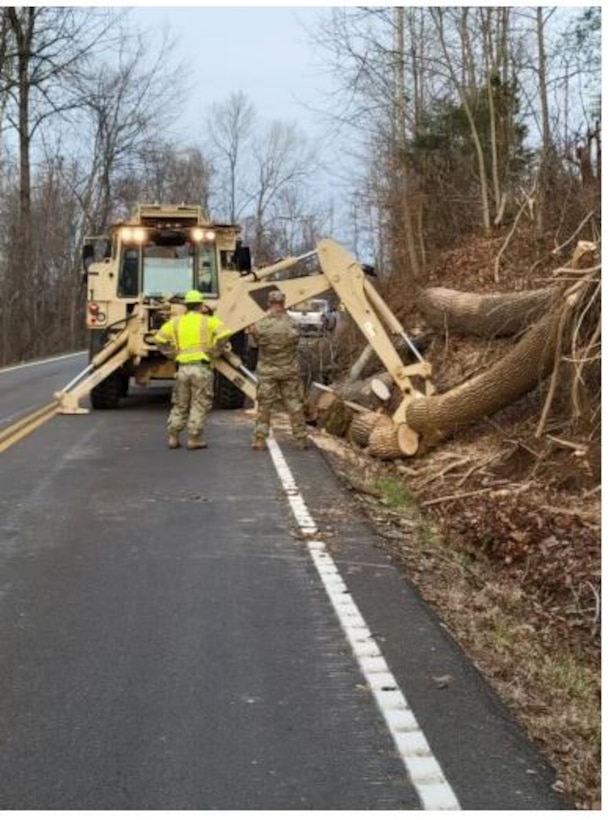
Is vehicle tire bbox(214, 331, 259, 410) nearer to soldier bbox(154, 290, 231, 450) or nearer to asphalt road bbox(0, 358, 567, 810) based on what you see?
soldier bbox(154, 290, 231, 450)

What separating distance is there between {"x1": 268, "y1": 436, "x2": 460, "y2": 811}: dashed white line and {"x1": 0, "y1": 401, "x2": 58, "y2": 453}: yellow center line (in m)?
6.18

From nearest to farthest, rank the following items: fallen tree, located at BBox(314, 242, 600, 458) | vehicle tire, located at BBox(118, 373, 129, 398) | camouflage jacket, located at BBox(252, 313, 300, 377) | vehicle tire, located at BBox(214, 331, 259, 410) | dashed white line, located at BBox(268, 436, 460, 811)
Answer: dashed white line, located at BBox(268, 436, 460, 811) < fallen tree, located at BBox(314, 242, 600, 458) < camouflage jacket, located at BBox(252, 313, 300, 377) < vehicle tire, located at BBox(214, 331, 259, 410) < vehicle tire, located at BBox(118, 373, 129, 398)

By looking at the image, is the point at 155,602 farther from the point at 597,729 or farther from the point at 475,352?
the point at 475,352

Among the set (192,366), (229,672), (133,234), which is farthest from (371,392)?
(229,672)

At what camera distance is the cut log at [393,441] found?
1190 cm

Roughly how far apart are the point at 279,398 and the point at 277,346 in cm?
64

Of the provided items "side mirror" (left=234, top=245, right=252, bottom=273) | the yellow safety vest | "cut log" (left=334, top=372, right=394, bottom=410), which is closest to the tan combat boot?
the yellow safety vest

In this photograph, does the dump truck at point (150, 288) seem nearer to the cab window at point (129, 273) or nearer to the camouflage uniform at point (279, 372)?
the cab window at point (129, 273)

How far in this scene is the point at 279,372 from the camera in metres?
11.8

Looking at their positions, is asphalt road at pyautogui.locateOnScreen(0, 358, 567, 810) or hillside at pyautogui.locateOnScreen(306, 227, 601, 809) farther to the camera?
hillside at pyautogui.locateOnScreen(306, 227, 601, 809)

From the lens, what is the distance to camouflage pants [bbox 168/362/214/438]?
11.6 metres

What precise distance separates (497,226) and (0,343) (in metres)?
26.4

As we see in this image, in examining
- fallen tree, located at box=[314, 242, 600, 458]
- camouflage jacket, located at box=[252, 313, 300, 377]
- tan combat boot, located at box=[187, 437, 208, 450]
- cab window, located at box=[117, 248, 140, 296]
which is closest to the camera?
fallen tree, located at box=[314, 242, 600, 458]

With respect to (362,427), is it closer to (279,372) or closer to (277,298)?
(279,372)
